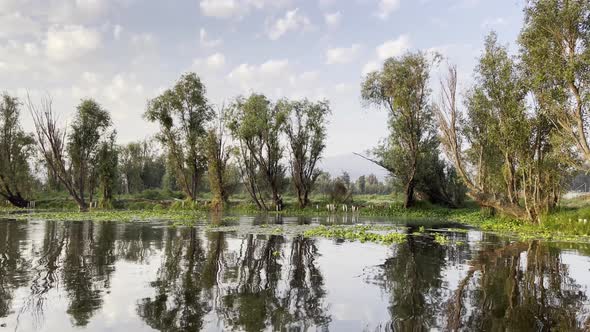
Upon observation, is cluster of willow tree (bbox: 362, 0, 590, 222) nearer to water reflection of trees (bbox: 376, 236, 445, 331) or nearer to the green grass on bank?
the green grass on bank

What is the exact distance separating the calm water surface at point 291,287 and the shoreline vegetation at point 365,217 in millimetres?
5590

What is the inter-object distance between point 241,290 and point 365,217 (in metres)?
33.9

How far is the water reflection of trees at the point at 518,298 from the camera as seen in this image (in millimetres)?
8156

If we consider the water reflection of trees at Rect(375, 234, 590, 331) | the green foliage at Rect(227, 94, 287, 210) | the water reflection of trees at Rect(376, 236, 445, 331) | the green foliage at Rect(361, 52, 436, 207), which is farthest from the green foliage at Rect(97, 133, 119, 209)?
the water reflection of trees at Rect(375, 234, 590, 331)

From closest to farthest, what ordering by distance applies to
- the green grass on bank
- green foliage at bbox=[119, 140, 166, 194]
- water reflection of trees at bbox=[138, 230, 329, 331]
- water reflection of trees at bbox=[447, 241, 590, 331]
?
1. water reflection of trees at bbox=[447, 241, 590, 331]
2. water reflection of trees at bbox=[138, 230, 329, 331]
3. the green grass on bank
4. green foliage at bbox=[119, 140, 166, 194]

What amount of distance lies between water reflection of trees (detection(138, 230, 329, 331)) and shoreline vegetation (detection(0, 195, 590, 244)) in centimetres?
795

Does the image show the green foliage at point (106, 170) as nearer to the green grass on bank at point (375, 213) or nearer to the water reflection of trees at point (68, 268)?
the green grass on bank at point (375, 213)

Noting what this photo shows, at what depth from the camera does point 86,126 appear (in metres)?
59.8

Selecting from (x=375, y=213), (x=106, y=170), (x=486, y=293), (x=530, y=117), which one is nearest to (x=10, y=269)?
(x=486, y=293)

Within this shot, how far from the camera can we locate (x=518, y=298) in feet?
32.7

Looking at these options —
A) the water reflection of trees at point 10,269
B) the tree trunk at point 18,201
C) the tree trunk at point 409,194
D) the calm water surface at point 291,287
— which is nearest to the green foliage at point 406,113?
the tree trunk at point 409,194

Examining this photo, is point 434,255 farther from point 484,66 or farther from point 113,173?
point 113,173

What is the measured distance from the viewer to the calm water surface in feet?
27.0

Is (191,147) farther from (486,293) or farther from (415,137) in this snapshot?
(486,293)
